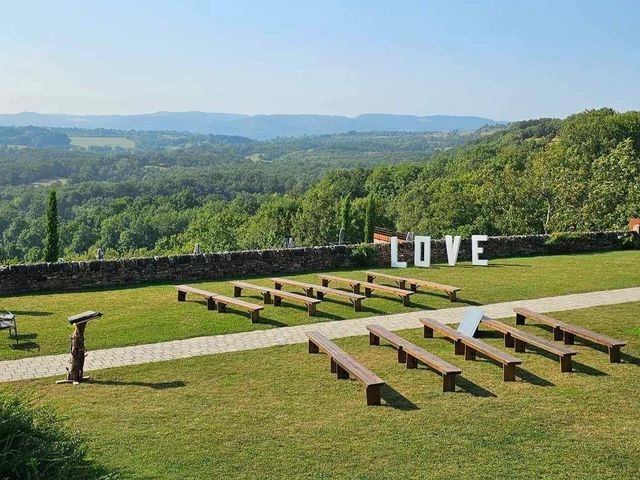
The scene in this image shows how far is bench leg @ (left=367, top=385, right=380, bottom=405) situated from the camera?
7719mm

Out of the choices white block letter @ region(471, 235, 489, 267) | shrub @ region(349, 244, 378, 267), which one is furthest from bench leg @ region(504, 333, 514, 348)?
white block letter @ region(471, 235, 489, 267)

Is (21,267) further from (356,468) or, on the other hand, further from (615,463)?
(615,463)

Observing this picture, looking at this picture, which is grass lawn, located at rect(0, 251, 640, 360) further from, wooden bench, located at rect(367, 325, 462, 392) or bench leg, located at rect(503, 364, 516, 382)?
bench leg, located at rect(503, 364, 516, 382)

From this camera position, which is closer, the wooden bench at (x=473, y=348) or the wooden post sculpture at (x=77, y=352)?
the wooden bench at (x=473, y=348)

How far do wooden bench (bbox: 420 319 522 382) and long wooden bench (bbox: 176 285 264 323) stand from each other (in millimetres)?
3215

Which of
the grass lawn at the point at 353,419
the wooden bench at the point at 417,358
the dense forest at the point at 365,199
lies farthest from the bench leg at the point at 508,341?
the dense forest at the point at 365,199

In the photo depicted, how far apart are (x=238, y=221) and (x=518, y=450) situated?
65.1 meters

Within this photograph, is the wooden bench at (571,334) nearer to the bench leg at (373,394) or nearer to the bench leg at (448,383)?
the bench leg at (448,383)

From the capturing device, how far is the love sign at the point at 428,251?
19484mm

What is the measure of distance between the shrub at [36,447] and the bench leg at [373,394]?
3.55m

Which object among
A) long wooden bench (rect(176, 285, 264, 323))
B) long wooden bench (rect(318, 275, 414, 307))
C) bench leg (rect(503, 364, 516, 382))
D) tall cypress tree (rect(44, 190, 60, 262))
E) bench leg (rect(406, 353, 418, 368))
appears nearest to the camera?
bench leg (rect(503, 364, 516, 382))

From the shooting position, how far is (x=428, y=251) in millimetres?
19484

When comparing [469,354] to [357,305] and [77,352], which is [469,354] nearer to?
[357,305]

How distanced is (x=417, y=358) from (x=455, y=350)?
1.34 metres
